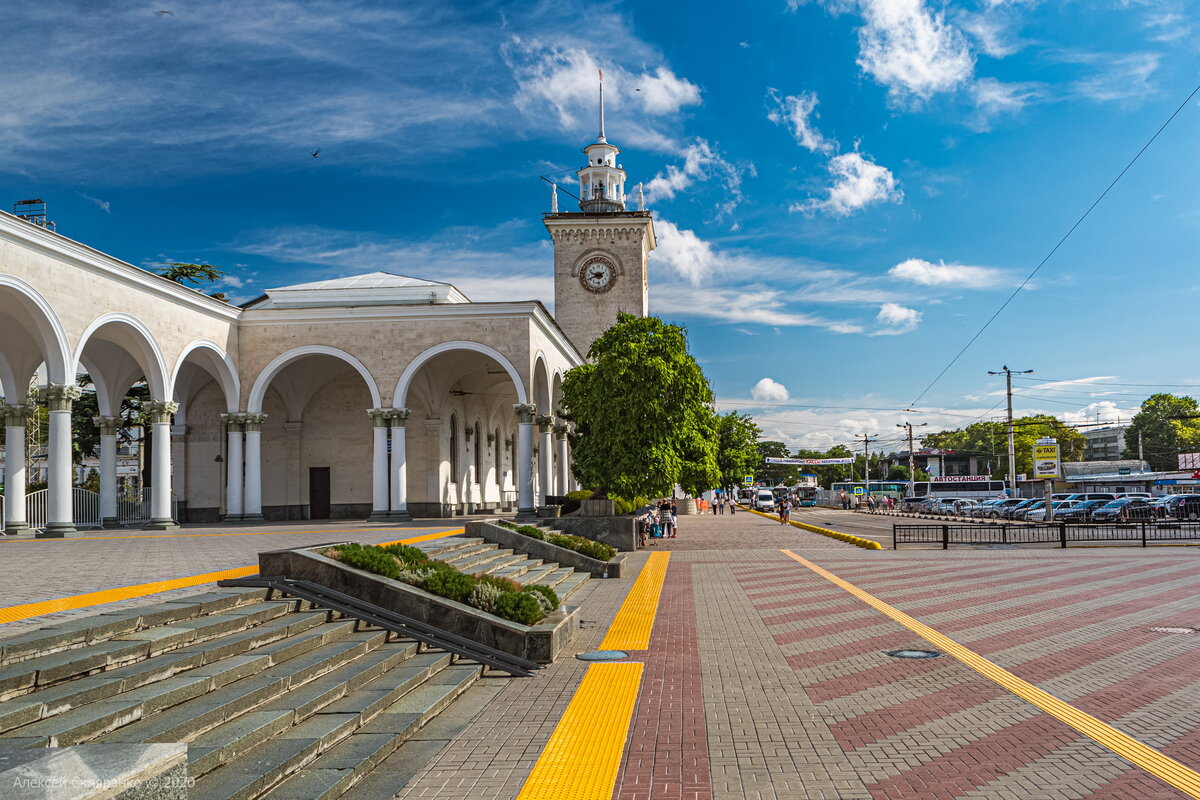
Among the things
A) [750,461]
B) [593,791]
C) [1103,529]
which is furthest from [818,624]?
[750,461]

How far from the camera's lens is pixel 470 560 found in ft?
49.0

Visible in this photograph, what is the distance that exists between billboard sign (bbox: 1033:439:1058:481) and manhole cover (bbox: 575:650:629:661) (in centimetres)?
3064

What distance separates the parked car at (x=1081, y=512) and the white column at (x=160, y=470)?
131ft

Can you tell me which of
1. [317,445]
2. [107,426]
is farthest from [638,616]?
[317,445]

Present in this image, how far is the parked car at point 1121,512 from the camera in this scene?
40812mm

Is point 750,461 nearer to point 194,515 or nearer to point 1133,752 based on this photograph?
point 194,515

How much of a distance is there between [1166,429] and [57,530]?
370 ft

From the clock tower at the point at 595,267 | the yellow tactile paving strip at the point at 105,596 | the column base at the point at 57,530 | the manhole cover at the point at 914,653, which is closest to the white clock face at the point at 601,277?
the clock tower at the point at 595,267

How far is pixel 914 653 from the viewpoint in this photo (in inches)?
386

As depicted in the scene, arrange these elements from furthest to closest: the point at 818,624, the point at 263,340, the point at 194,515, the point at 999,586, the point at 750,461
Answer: the point at 750,461
the point at 194,515
the point at 263,340
the point at 999,586
the point at 818,624

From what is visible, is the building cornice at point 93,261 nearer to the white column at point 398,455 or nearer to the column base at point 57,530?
the column base at point 57,530

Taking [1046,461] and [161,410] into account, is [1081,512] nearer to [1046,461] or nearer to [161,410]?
[1046,461]

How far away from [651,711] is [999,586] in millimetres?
10937

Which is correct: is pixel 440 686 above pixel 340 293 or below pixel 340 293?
below
